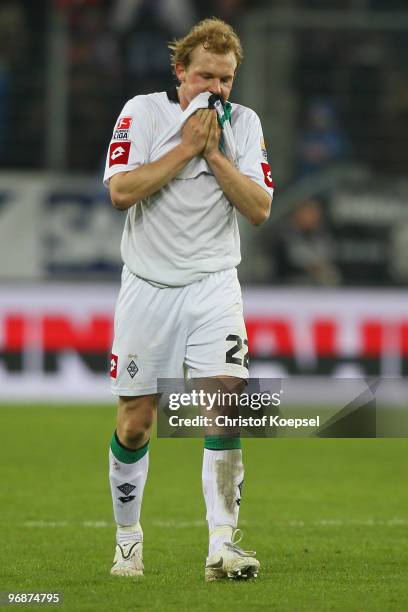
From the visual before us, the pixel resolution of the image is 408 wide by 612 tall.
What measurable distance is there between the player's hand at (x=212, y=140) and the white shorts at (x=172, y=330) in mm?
454

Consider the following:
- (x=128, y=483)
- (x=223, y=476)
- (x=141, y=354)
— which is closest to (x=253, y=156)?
(x=141, y=354)

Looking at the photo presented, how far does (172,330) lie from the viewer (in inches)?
214

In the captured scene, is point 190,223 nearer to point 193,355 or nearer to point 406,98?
point 193,355

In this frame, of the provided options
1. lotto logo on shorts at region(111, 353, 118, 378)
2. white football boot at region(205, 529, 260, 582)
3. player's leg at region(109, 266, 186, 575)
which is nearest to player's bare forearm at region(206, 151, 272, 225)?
player's leg at region(109, 266, 186, 575)

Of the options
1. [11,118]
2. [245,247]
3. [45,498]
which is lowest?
[45,498]

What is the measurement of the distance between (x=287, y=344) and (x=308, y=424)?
806 cm

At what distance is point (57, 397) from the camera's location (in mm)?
13523

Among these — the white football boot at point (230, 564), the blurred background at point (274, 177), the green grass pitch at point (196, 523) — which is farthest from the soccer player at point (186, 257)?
the blurred background at point (274, 177)

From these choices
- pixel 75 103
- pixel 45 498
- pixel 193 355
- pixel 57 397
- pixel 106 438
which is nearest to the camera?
pixel 193 355

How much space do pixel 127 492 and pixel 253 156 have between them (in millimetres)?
1367

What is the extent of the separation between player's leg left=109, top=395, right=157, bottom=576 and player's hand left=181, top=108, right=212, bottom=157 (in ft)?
3.12

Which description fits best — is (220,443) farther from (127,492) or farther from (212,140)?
(212,140)

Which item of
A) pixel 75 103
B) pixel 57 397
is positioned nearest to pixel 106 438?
pixel 57 397

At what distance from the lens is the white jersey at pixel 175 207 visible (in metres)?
5.44
